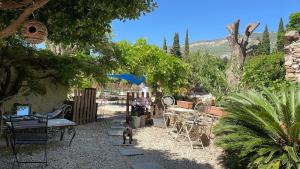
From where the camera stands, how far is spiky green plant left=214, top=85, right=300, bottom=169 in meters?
4.66

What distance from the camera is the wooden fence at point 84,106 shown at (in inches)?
410

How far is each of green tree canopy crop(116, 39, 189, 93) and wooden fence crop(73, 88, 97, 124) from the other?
2221 mm

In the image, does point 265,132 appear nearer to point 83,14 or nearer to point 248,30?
point 83,14

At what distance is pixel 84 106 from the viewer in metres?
10.8

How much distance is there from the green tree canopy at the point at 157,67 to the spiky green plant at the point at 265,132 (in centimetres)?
755

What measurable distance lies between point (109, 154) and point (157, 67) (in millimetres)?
6769

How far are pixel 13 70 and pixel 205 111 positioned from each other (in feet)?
18.9

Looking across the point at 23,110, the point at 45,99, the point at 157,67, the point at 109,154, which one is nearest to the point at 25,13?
the point at 109,154

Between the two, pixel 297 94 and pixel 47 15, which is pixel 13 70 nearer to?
pixel 47 15

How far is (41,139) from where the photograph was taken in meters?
5.92

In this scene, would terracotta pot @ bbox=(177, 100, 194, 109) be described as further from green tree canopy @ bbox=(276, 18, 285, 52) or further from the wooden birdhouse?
green tree canopy @ bbox=(276, 18, 285, 52)

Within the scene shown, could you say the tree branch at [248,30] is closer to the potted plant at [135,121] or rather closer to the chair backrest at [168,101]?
the chair backrest at [168,101]

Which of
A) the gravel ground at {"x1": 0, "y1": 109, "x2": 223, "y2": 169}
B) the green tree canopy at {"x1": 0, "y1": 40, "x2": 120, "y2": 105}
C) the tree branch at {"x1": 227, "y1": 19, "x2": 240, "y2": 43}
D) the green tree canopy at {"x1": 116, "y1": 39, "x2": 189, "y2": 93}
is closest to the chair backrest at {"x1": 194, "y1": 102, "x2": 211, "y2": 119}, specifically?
the gravel ground at {"x1": 0, "y1": 109, "x2": 223, "y2": 169}

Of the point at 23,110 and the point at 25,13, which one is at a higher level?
the point at 25,13
